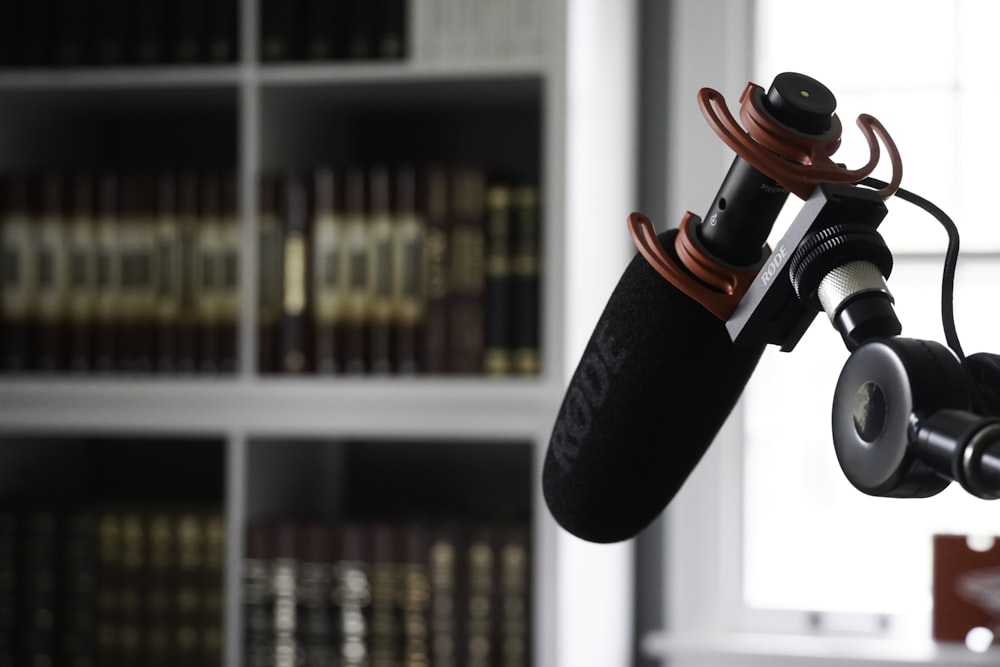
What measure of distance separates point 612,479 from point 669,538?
142 centimetres

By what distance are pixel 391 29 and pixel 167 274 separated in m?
0.48

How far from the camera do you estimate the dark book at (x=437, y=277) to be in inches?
65.2

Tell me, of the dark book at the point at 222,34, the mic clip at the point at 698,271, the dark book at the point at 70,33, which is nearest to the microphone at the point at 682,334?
the mic clip at the point at 698,271

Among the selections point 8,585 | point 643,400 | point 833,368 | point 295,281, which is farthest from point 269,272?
point 643,400

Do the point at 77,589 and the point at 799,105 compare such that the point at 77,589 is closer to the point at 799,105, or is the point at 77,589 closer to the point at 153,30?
the point at 153,30

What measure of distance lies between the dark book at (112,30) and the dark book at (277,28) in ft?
0.72

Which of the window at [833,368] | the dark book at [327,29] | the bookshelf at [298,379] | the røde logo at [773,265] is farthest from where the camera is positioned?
the window at [833,368]

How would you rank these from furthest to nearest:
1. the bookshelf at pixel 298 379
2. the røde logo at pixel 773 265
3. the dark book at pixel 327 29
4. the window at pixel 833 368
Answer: the window at pixel 833 368 < the dark book at pixel 327 29 < the bookshelf at pixel 298 379 < the røde logo at pixel 773 265

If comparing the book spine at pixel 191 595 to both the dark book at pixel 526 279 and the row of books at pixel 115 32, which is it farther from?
the row of books at pixel 115 32

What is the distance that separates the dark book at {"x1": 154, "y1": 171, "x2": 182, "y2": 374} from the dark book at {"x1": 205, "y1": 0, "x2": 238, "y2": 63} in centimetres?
19

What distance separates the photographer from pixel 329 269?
1687 mm

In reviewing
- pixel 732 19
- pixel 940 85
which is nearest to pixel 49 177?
pixel 732 19

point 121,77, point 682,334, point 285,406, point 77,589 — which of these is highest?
point 121,77

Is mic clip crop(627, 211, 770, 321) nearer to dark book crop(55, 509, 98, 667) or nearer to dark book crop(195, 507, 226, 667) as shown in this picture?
dark book crop(195, 507, 226, 667)
